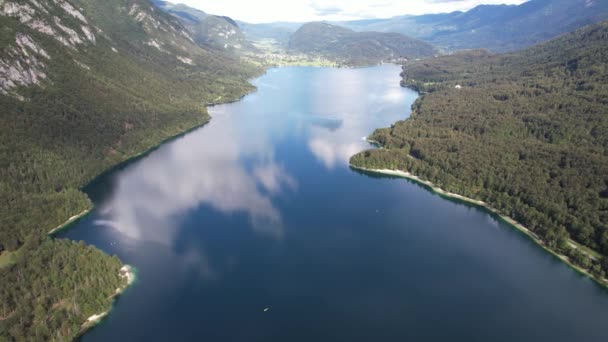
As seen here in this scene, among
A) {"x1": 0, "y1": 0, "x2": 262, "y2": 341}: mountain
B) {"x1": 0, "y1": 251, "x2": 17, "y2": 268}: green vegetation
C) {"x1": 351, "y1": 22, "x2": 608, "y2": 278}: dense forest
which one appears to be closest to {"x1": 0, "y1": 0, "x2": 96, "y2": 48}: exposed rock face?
{"x1": 0, "y1": 0, "x2": 262, "y2": 341}: mountain

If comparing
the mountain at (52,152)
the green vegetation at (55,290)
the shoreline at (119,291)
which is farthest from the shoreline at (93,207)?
the mountain at (52,152)

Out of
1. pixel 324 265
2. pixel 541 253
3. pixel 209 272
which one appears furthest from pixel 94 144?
pixel 541 253

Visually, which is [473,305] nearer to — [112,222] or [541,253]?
[541,253]

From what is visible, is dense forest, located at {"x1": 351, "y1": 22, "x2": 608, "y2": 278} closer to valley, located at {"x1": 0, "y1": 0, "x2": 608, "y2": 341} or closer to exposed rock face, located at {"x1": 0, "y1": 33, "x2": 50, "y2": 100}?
valley, located at {"x1": 0, "y1": 0, "x2": 608, "y2": 341}

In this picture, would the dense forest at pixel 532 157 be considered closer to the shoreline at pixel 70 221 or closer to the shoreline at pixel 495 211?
the shoreline at pixel 495 211

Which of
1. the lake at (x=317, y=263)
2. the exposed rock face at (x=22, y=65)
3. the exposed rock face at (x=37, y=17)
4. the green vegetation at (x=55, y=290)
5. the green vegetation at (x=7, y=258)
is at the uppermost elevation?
the exposed rock face at (x=37, y=17)

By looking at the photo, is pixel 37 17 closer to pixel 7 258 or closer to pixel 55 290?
pixel 7 258
